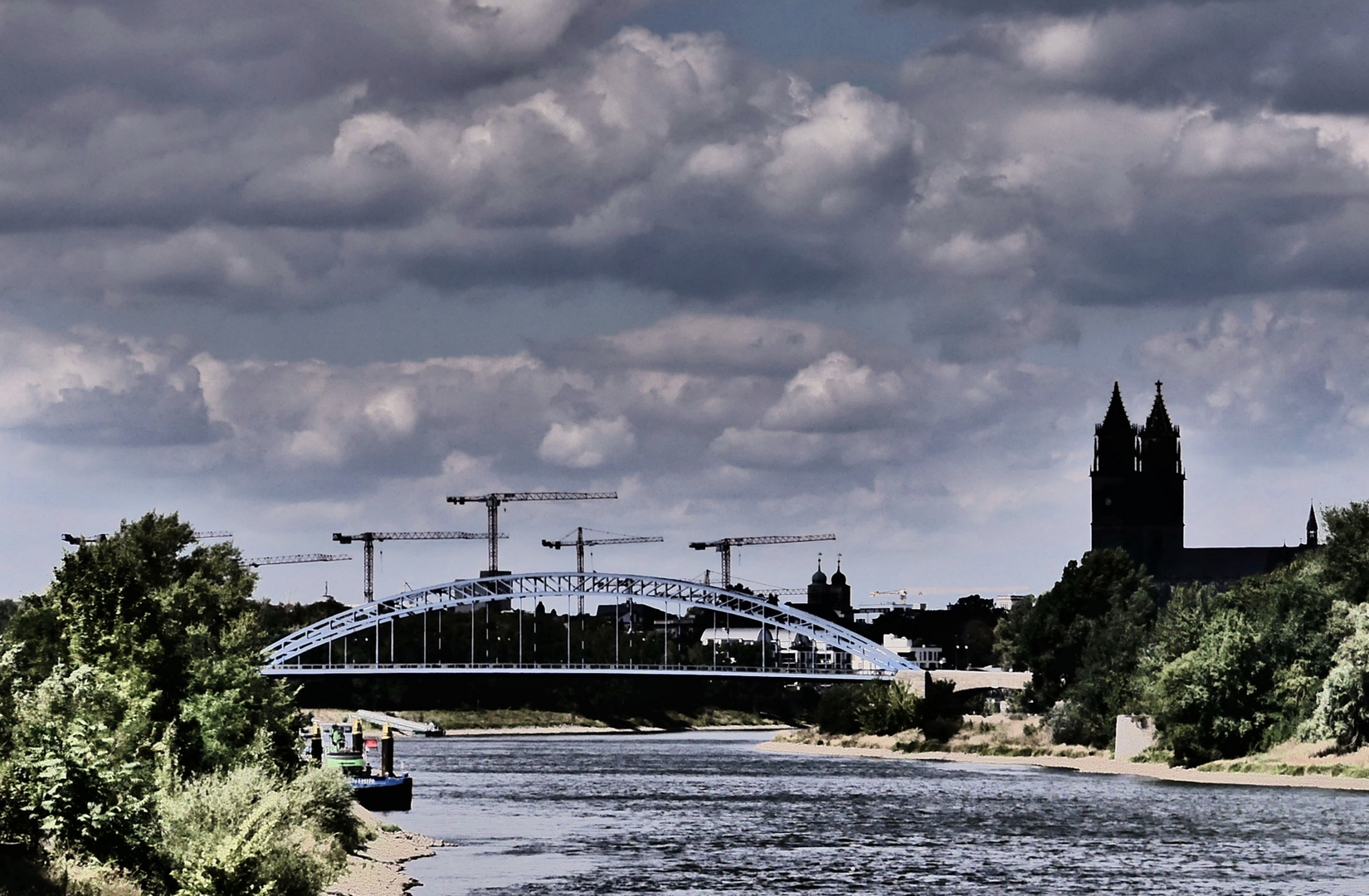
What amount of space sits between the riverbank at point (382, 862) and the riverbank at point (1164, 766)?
46.1 m

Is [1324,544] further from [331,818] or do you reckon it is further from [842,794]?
[331,818]

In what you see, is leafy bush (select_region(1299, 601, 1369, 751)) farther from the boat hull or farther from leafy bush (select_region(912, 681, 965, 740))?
leafy bush (select_region(912, 681, 965, 740))

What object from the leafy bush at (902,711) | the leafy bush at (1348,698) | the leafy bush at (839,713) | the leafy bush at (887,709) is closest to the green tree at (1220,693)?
the leafy bush at (1348,698)

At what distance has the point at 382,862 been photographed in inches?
2272

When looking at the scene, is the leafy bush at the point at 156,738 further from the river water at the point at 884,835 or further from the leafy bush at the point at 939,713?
the leafy bush at the point at 939,713

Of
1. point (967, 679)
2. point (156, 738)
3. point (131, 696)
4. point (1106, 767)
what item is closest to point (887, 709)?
point (967, 679)

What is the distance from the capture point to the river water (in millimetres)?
55625

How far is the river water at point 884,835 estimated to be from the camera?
5562 cm

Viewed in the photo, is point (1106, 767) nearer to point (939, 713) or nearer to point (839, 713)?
point (939, 713)

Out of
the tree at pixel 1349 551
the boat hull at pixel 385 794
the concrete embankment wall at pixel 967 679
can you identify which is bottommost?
the boat hull at pixel 385 794

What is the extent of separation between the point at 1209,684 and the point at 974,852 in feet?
152

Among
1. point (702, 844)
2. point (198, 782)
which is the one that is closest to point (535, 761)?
point (702, 844)

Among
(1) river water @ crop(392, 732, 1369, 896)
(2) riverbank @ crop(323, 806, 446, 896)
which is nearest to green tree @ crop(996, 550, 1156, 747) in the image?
(1) river water @ crop(392, 732, 1369, 896)

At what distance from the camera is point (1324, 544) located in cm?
11331
